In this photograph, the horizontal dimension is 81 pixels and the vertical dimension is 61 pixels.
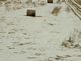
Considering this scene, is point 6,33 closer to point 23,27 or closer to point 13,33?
point 13,33

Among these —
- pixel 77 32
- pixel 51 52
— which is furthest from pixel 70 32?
pixel 51 52

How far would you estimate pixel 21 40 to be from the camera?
1036cm

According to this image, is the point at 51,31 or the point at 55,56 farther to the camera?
the point at 51,31

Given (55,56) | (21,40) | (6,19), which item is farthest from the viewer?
(6,19)

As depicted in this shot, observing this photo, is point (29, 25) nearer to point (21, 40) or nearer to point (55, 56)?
point (21, 40)

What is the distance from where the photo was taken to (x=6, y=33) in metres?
11.6

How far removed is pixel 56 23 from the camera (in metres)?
14.4

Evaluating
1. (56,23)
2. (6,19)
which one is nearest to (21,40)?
(56,23)

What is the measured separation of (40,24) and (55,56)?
5.95m

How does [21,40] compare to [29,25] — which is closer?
[21,40]

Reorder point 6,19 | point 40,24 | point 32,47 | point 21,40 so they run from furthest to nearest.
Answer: point 6,19 → point 40,24 → point 21,40 → point 32,47

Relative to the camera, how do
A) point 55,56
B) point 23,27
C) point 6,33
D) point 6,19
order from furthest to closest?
point 6,19, point 23,27, point 6,33, point 55,56

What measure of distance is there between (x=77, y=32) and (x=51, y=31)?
115cm

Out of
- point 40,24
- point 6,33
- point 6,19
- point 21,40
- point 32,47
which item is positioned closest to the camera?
point 32,47
